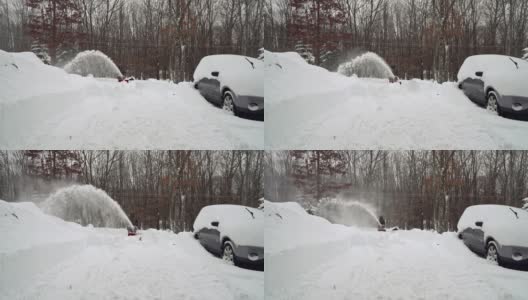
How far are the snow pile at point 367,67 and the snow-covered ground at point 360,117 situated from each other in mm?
55

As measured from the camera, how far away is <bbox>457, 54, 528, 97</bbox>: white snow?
218 inches

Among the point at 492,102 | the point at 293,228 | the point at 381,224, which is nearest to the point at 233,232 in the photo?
the point at 293,228

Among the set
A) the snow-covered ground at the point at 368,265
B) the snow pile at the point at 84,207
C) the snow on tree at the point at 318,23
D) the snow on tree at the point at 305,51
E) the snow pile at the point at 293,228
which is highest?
the snow on tree at the point at 318,23

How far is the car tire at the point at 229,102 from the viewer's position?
5520 millimetres

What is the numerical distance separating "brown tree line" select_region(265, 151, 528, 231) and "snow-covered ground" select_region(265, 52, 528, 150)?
91mm

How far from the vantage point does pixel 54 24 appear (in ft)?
18.0

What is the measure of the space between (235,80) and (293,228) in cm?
130

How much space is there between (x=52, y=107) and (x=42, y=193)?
2.31ft

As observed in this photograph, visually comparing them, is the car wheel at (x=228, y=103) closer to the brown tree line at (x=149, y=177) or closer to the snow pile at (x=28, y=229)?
the brown tree line at (x=149, y=177)

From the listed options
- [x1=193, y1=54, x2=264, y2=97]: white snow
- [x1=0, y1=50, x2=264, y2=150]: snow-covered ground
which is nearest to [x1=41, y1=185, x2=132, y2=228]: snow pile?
[x1=0, y1=50, x2=264, y2=150]: snow-covered ground

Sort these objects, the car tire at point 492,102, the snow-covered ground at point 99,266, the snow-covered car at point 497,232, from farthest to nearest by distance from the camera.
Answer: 1. the car tire at point 492,102
2. the snow-covered car at point 497,232
3. the snow-covered ground at point 99,266

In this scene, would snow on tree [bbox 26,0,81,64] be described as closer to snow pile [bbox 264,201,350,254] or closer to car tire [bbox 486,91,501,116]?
snow pile [bbox 264,201,350,254]

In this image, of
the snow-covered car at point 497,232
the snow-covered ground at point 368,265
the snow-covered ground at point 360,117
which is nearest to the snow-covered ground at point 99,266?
the snow-covered ground at point 368,265

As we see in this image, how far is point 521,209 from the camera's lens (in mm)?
5480
